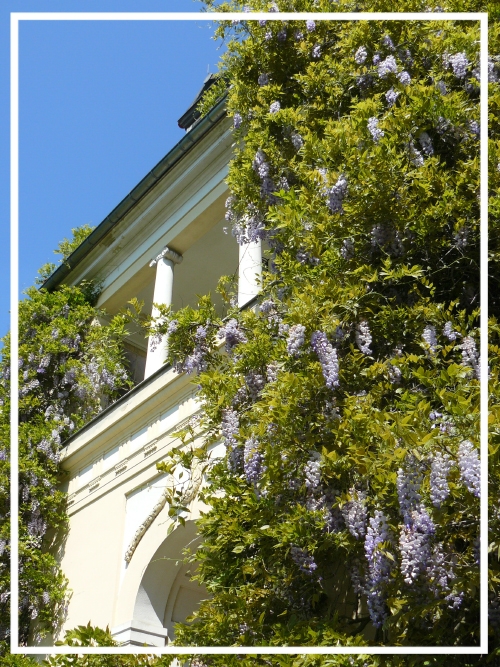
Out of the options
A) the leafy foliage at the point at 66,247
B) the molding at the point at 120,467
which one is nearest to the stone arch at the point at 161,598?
the molding at the point at 120,467

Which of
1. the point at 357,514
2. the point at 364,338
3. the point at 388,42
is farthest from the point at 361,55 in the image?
the point at 357,514

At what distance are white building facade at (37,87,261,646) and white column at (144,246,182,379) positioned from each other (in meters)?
0.02

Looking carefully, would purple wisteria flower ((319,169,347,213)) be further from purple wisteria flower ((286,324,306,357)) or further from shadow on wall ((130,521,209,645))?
shadow on wall ((130,521,209,645))

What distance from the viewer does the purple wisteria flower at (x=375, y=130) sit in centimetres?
468

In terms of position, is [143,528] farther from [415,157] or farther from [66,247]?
[66,247]

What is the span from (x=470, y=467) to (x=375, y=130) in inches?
92.6

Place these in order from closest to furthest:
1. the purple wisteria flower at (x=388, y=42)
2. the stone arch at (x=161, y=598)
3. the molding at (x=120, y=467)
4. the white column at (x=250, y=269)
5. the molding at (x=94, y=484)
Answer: the purple wisteria flower at (x=388, y=42)
the white column at (x=250, y=269)
the stone arch at (x=161, y=598)
the molding at (x=120, y=467)
the molding at (x=94, y=484)

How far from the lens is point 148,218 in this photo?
400 inches

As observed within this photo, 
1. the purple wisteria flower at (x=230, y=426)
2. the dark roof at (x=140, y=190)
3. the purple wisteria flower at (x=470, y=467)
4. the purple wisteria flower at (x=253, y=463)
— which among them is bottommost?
the purple wisteria flower at (x=470, y=467)

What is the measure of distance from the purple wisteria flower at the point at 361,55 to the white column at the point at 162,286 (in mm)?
4014

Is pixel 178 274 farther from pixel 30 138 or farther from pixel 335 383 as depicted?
pixel 335 383

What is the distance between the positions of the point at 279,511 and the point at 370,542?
77 cm

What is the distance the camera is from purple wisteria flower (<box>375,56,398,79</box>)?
17.0ft

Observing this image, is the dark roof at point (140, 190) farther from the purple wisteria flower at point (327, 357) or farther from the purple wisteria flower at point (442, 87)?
the purple wisteria flower at point (327, 357)
